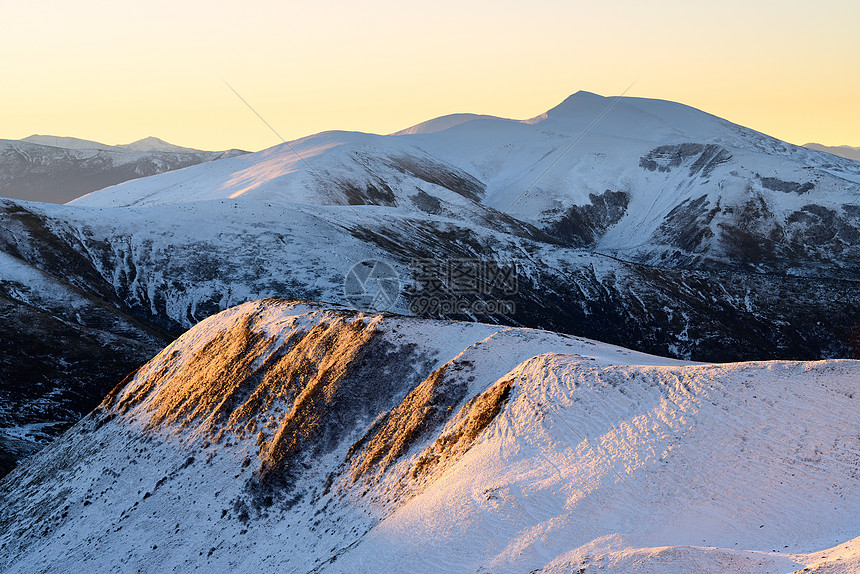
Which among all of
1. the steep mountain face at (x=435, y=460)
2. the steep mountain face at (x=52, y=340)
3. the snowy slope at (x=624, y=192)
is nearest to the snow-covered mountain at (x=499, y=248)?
the steep mountain face at (x=52, y=340)

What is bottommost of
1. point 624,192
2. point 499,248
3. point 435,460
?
point 435,460

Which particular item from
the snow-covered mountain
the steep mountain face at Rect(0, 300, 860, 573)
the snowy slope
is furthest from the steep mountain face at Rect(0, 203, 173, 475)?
the snowy slope

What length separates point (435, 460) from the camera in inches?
1139

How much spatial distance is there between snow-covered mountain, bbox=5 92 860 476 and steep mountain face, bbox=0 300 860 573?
2064 centimetres

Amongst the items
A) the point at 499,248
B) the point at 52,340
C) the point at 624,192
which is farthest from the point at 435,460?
the point at 624,192

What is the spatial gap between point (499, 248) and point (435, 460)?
77.3 meters

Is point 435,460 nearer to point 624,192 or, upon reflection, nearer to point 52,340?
point 52,340

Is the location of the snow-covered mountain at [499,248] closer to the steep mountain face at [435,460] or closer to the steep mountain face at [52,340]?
the steep mountain face at [52,340]

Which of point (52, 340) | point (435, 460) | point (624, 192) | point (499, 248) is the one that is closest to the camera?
point (435, 460)

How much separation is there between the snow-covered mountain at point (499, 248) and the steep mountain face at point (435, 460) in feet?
67.7

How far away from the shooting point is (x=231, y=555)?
29750 millimetres

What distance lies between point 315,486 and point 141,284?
5230 cm

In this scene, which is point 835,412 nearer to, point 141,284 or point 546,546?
point 546,546

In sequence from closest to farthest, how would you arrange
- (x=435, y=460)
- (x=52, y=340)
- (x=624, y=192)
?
(x=435, y=460) → (x=52, y=340) → (x=624, y=192)
